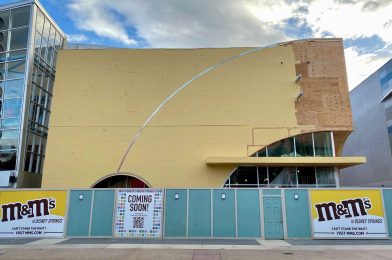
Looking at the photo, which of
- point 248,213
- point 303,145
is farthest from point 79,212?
point 303,145

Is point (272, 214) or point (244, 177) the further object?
point (244, 177)

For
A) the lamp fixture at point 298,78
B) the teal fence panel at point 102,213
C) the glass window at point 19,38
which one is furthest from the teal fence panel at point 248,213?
the glass window at point 19,38

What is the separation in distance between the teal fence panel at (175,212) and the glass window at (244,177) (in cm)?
690

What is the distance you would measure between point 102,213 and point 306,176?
14.2 meters

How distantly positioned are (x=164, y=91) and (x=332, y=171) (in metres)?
13.4

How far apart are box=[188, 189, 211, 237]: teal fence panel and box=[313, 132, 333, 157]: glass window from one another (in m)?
10.3

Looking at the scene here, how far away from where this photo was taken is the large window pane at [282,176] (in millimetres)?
22375

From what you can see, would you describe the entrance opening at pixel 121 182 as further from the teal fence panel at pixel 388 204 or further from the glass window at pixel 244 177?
the teal fence panel at pixel 388 204

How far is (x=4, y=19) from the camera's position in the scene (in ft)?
85.6

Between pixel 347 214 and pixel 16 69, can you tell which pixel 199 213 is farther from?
pixel 16 69

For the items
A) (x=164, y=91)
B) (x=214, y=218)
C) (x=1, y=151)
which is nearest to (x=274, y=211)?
(x=214, y=218)

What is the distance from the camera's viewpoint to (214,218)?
15.8 metres

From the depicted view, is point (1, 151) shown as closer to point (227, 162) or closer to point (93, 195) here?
point (93, 195)

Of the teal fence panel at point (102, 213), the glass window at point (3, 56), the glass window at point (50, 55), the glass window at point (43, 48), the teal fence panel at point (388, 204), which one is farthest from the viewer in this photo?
the glass window at point (50, 55)
